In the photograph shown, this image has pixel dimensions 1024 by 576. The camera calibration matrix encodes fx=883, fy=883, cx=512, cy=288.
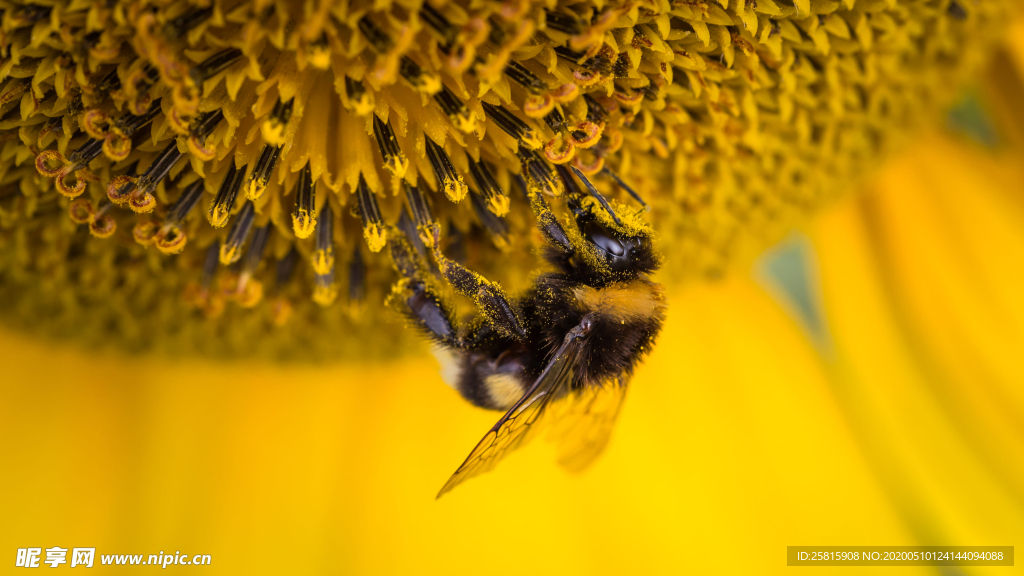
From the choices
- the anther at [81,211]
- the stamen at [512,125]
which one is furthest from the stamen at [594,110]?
the anther at [81,211]

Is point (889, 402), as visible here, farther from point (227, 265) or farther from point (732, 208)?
point (227, 265)

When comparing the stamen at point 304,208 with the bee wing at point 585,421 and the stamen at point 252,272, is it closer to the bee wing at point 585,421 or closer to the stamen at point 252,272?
the stamen at point 252,272

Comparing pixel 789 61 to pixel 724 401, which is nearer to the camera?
pixel 789 61

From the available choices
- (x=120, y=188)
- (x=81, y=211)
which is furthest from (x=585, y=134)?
(x=81, y=211)

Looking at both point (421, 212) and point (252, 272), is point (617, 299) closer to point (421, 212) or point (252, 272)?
point (421, 212)

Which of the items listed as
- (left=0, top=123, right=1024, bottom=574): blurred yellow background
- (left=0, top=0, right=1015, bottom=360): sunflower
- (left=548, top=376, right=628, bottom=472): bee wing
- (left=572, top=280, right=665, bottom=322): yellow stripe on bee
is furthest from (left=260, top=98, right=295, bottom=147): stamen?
(left=0, top=123, right=1024, bottom=574): blurred yellow background

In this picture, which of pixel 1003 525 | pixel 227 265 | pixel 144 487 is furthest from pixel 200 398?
pixel 1003 525
